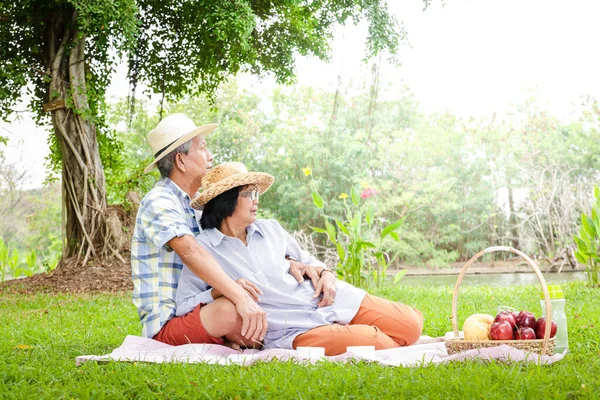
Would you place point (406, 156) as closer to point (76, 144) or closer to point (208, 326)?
point (76, 144)

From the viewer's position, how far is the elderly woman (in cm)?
314

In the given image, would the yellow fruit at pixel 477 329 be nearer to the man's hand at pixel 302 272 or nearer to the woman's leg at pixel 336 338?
the woman's leg at pixel 336 338

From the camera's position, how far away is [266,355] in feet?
9.71

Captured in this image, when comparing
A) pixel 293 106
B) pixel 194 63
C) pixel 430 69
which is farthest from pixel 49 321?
pixel 430 69

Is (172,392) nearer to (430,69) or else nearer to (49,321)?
(49,321)

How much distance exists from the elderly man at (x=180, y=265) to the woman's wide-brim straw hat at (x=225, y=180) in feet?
0.41

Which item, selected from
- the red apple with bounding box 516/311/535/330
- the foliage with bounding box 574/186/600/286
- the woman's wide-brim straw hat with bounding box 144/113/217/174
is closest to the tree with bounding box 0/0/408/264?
the foliage with bounding box 574/186/600/286

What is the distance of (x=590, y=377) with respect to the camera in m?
2.43

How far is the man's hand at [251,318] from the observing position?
2.90 m

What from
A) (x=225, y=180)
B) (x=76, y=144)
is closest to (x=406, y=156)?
(x=76, y=144)

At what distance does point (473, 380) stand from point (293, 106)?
835 inches

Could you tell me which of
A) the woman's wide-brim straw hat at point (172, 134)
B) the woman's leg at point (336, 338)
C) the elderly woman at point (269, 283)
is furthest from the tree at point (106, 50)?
the woman's leg at point (336, 338)

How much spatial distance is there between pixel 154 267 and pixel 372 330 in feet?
3.44

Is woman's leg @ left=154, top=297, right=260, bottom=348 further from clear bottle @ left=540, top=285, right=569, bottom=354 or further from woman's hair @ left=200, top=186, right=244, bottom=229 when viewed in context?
clear bottle @ left=540, top=285, right=569, bottom=354
